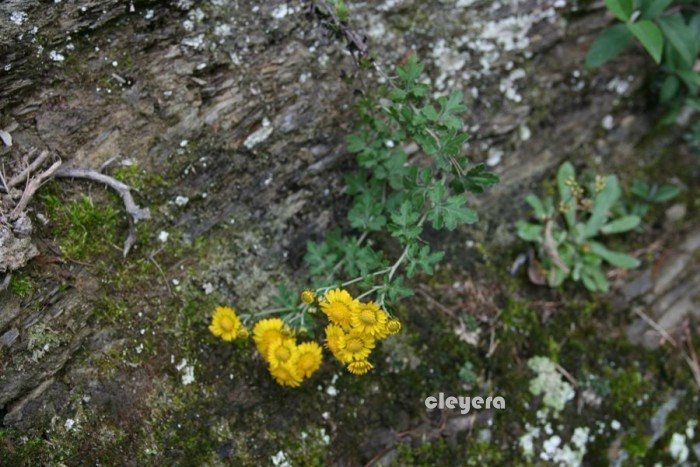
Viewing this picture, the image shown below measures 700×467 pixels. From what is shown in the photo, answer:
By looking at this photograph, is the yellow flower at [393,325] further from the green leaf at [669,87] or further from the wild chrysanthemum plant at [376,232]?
the green leaf at [669,87]

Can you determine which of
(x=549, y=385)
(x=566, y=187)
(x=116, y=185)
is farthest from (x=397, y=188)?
(x=549, y=385)

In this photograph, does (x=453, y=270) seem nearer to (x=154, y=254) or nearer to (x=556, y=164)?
(x=556, y=164)

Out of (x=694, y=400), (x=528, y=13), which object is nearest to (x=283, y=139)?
(x=528, y=13)

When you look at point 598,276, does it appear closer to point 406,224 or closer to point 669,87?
point 669,87

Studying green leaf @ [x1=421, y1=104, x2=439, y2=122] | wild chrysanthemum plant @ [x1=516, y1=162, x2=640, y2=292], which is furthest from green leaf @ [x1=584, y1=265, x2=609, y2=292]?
green leaf @ [x1=421, y1=104, x2=439, y2=122]

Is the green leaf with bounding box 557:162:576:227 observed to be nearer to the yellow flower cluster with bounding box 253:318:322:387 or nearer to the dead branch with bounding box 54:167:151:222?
the yellow flower cluster with bounding box 253:318:322:387

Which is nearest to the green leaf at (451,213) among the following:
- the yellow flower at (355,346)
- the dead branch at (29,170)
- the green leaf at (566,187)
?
the yellow flower at (355,346)
